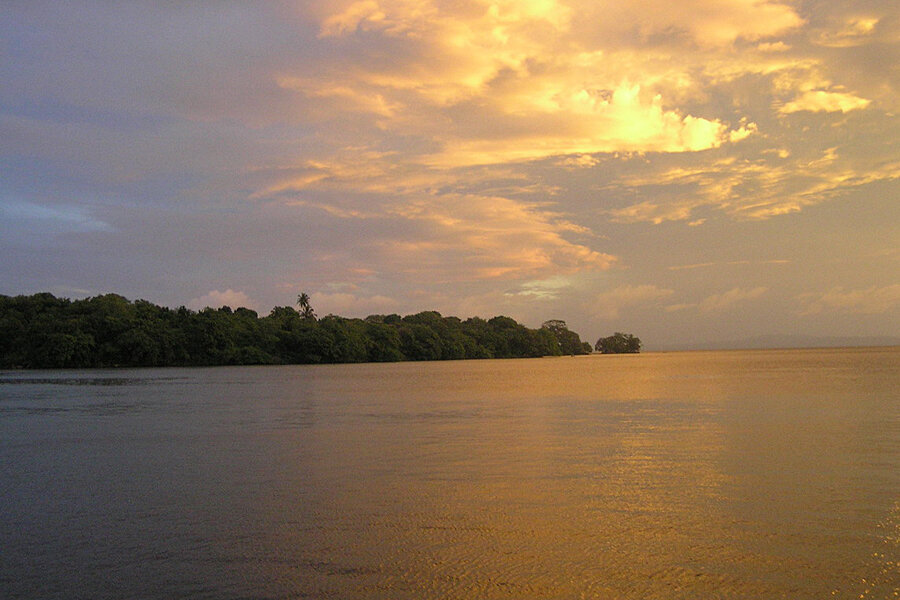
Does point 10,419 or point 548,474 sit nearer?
point 548,474

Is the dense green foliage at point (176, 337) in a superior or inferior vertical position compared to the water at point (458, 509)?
superior

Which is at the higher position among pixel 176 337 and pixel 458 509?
pixel 176 337

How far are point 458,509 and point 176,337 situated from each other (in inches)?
3619

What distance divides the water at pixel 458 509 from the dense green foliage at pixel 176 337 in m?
72.3

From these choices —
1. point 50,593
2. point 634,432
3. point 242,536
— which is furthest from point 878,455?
point 50,593

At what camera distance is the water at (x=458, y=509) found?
7.11m

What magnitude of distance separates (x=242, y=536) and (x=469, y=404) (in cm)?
2044

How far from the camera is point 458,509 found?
9.99 metres

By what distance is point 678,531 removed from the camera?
874 centimetres

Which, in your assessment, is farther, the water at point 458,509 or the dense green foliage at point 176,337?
the dense green foliage at point 176,337

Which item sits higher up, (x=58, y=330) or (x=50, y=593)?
(x=58, y=330)

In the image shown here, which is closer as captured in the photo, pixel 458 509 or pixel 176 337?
pixel 458 509

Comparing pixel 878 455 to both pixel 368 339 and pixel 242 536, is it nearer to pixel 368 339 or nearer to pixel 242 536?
pixel 242 536

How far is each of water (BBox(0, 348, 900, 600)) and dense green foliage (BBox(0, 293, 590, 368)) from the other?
72.3m
